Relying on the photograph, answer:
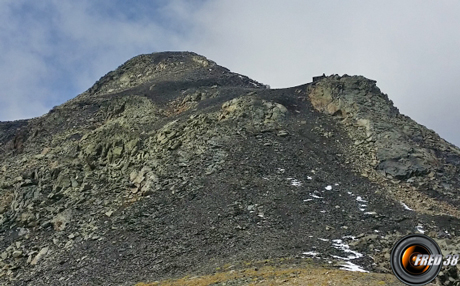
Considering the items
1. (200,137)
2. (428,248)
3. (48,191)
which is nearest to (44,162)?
(48,191)

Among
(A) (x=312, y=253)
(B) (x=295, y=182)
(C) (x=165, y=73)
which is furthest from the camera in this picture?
(C) (x=165, y=73)

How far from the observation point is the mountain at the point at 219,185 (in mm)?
19141

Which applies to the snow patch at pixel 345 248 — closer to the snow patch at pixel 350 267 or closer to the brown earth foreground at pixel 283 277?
the snow patch at pixel 350 267

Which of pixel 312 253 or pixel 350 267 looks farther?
pixel 312 253

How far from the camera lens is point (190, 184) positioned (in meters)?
24.7

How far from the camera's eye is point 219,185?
2434cm

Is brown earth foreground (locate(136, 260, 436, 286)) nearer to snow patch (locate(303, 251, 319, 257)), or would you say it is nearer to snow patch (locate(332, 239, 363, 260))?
snow patch (locate(303, 251, 319, 257))

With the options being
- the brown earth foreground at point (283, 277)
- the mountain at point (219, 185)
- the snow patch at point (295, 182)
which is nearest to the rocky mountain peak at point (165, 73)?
the mountain at point (219, 185)

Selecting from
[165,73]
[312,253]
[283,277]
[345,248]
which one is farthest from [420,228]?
[165,73]

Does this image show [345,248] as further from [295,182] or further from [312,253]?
[295,182]

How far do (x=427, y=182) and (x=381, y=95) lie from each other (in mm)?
10854

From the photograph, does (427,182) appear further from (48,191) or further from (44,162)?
(44,162)

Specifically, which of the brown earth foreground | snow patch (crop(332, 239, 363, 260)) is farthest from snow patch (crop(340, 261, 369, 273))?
snow patch (crop(332, 239, 363, 260))

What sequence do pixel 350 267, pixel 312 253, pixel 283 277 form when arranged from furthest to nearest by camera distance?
1. pixel 312 253
2. pixel 350 267
3. pixel 283 277
